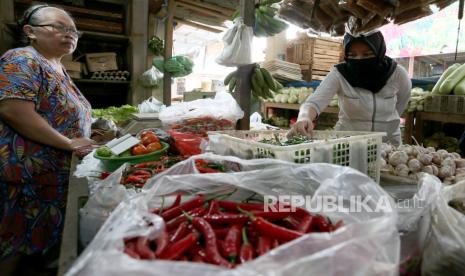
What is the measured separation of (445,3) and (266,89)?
1.65 meters

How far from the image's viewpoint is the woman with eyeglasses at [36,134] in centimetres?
241

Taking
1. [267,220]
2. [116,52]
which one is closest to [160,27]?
[116,52]

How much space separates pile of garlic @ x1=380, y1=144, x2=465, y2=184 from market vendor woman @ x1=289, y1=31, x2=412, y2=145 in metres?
0.96

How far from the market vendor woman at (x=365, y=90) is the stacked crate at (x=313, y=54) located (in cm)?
425

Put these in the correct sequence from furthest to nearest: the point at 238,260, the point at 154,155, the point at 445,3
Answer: the point at 154,155 → the point at 445,3 → the point at 238,260

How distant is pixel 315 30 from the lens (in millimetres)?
2932

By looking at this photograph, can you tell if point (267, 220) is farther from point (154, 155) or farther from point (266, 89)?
point (266, 89)

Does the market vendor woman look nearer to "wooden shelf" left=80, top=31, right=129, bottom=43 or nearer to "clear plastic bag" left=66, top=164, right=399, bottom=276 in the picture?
"clear plastic bag" left=66, top=164, right=399, bottom=276

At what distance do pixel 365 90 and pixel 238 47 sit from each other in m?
1.35

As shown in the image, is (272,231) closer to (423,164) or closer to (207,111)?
(423,164)

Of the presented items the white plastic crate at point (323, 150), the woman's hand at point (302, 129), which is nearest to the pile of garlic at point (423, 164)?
the white plastic crate at point (323, 150)

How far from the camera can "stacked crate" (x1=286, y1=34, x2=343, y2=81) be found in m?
7.44

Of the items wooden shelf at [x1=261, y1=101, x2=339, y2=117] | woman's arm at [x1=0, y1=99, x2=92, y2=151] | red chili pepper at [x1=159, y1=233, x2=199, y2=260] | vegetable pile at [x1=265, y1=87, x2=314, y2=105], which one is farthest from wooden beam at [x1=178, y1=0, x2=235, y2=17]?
red chili pepper at [x1=159, y1=233, x2=199, y2=260]

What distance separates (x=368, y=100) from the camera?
3254 millimetres
